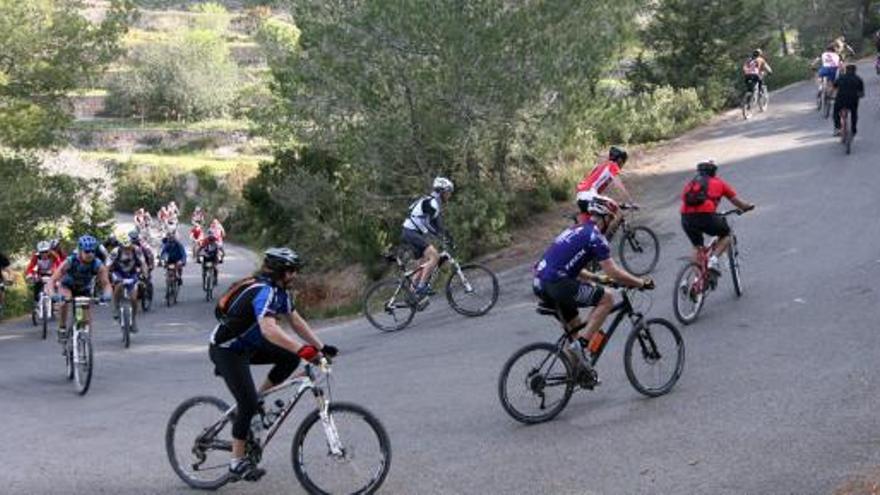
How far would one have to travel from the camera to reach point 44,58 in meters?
28.2

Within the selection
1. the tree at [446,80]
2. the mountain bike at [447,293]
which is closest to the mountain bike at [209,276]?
the tree at [446,80]

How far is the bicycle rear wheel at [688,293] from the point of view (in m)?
11.9

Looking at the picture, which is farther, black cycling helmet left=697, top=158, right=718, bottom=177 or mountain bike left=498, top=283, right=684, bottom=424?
black cycling helmet left=697, top=158, right=718, bottom=177

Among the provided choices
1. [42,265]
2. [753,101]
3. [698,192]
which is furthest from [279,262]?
[753,101]

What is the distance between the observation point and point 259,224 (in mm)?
33000

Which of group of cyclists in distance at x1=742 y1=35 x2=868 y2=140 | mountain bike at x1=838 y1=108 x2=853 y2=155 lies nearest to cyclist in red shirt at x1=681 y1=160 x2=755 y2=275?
group of cyclists in distance at x1=742 y1=35 x2=868 y2=140

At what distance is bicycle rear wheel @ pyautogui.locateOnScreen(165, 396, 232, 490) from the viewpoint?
25.3ft

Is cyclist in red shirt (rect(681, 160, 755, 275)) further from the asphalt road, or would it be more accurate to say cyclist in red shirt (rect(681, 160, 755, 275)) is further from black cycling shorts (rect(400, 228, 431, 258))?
black cycling shorts (rect(400, 228, 431, 258))

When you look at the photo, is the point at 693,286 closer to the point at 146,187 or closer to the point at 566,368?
the point at 566,368

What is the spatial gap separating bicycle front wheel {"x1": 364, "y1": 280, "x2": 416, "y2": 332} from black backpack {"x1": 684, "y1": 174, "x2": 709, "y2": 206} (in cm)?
483

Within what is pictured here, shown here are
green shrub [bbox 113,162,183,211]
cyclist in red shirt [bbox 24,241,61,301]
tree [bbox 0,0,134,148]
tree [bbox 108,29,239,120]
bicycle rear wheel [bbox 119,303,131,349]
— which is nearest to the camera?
bicycle rear wheel [bbox 119,303,131,349]

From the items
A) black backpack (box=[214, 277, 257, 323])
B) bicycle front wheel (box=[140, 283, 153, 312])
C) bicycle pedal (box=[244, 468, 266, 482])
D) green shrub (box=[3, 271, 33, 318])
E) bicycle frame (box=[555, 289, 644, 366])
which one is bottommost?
green shrub (box=[3, 271, 33, 318])

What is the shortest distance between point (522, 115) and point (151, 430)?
1208 centimetres

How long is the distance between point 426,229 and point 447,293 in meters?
1.18
